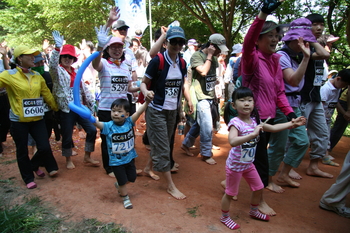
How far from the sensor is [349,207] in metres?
3.56

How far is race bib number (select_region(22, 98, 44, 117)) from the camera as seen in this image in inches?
150

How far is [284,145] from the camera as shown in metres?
3.59

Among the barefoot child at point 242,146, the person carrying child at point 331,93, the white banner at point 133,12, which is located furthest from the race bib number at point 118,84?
the white banner at point 133,12

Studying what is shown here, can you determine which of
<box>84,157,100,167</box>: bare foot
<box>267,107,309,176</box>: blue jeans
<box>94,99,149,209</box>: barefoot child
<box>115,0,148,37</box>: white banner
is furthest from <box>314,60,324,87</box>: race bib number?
<box>115,0,148,37</box>: white banner

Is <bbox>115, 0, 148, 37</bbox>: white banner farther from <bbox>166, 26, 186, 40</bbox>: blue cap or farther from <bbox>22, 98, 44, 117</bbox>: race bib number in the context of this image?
<bbox>166, 26, 186, 40</bbox>: blue cap

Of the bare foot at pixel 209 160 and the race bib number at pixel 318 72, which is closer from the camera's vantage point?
the race bib number at pixel 318 72

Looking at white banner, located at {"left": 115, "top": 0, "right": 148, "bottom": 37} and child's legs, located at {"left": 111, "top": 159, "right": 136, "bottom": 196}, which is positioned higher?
white banner, located at {"left": 115, "top": 0, "right": 148, "bottom": 37}

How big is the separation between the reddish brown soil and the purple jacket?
4.20 ft

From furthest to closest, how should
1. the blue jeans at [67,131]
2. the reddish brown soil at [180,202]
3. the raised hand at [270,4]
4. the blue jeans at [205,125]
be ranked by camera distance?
the blue jeans at [205,125], the blue jeans at [67,131], the reddish brown soil at [180,202], the raised hand at [270,4]

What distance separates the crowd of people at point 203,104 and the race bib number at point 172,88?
2cm

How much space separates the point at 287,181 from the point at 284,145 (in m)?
0.86

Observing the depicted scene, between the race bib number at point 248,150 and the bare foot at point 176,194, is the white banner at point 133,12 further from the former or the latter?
the race bib number at point 248,150

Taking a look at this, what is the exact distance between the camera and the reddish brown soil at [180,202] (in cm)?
301

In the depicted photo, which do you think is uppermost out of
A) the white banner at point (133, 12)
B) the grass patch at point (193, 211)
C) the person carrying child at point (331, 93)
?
the white banner at point (133, 12)
